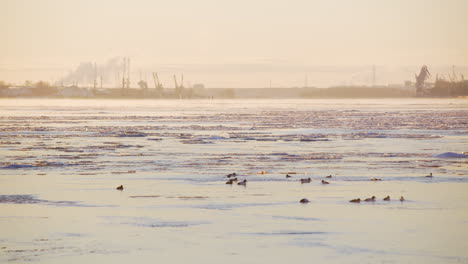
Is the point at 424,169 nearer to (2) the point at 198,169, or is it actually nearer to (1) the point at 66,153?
(2) the point at 198,169

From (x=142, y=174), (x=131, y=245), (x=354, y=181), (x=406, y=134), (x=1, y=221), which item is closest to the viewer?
(x=131, y=245)

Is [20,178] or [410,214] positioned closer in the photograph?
[410,214]

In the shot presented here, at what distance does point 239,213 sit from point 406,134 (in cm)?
3040

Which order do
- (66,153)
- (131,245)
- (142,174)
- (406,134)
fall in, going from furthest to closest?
(406,134) → (66,153) → (142,174) → (131,245)

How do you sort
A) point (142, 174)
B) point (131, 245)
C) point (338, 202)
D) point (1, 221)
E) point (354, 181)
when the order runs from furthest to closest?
point (142, 174) → point (354, 181) → point (338, 202) → point (1, 221) → point (131, 245)

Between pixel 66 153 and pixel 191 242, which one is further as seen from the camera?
pixel 66 153

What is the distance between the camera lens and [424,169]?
2620 cm

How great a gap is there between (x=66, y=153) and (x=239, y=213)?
1675cm

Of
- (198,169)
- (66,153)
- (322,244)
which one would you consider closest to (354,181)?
(198,169)

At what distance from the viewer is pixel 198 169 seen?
2652cm

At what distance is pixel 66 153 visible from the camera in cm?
3300

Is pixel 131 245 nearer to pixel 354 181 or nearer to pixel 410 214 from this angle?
pixel 410 214

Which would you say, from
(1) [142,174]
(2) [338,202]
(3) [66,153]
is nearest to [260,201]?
(2) [338,202]

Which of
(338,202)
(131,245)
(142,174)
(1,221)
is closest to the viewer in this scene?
(131,245)
